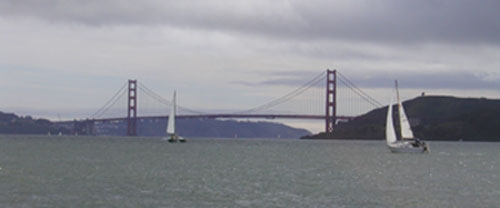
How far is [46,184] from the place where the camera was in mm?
43500

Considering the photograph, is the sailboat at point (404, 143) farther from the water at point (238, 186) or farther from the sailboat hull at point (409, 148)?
the water at point (238, 186)

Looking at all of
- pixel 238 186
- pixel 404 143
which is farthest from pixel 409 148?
pixel 238 186

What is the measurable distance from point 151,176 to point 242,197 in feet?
43.1

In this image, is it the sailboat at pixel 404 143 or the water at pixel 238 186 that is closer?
the water at pixel 238 186

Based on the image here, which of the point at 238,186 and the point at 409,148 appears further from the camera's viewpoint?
the point at 409,148

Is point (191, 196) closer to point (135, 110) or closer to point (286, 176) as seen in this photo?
point (286, 176)

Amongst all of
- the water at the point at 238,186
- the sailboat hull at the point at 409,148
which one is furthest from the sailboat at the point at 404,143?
the water at the point at 238,186

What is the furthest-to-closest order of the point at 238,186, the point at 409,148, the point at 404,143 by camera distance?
1. the point at 404,143
2. the point at 409,148
3. the point at 238,186

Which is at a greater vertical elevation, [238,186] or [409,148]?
[409,148]

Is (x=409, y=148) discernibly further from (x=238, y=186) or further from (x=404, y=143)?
(x=238, y=186)

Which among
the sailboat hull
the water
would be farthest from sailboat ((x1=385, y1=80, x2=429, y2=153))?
the water

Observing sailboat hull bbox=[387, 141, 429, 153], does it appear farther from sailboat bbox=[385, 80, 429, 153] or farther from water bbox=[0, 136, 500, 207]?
water bbox=[0, 136, 500, 207]

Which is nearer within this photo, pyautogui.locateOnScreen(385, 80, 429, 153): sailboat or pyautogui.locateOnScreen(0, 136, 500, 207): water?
pyautogui.locateOnScreen(0, 136, 500, 207): water

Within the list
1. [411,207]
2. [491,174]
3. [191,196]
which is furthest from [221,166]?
[411,207]
